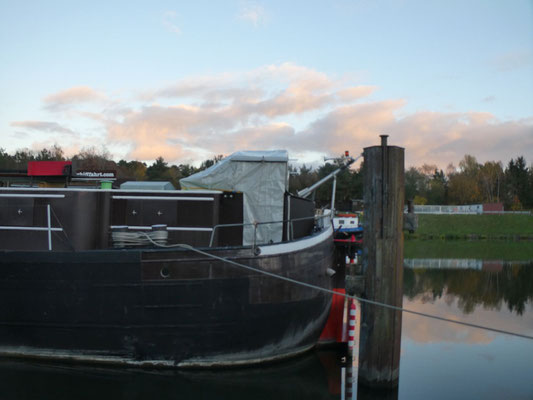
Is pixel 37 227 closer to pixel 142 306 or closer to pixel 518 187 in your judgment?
pixel 142 306

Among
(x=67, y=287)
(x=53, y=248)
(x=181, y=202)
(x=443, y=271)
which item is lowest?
(x=443, y=271)

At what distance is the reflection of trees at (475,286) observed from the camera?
14906 millimetres

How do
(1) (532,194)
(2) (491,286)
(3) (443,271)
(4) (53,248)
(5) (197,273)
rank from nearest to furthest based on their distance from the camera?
1. (5) (197,273)
2. (4) (53,248)
3. (2) (491,286)
4. (3) (443,271)
5. (1) (532,194)

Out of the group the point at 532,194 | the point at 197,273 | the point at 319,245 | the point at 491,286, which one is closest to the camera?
the point at 197,273

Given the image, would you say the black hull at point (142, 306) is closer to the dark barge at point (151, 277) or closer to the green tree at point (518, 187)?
the dark barge at point (151, 277)

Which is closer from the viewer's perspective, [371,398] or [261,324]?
[371,398]

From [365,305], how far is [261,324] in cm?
190

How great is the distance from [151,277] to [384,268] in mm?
3481

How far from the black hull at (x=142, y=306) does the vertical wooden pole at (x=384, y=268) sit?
176 cm

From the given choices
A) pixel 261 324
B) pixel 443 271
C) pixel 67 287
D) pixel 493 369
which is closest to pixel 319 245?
pixel 261 324

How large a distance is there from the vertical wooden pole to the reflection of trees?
7796 millimetres

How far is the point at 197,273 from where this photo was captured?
7.41 metres

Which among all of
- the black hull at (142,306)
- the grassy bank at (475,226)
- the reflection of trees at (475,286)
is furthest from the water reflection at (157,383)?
the grassy bank at (475,226)

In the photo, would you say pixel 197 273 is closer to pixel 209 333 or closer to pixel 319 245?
pixel 209 333
